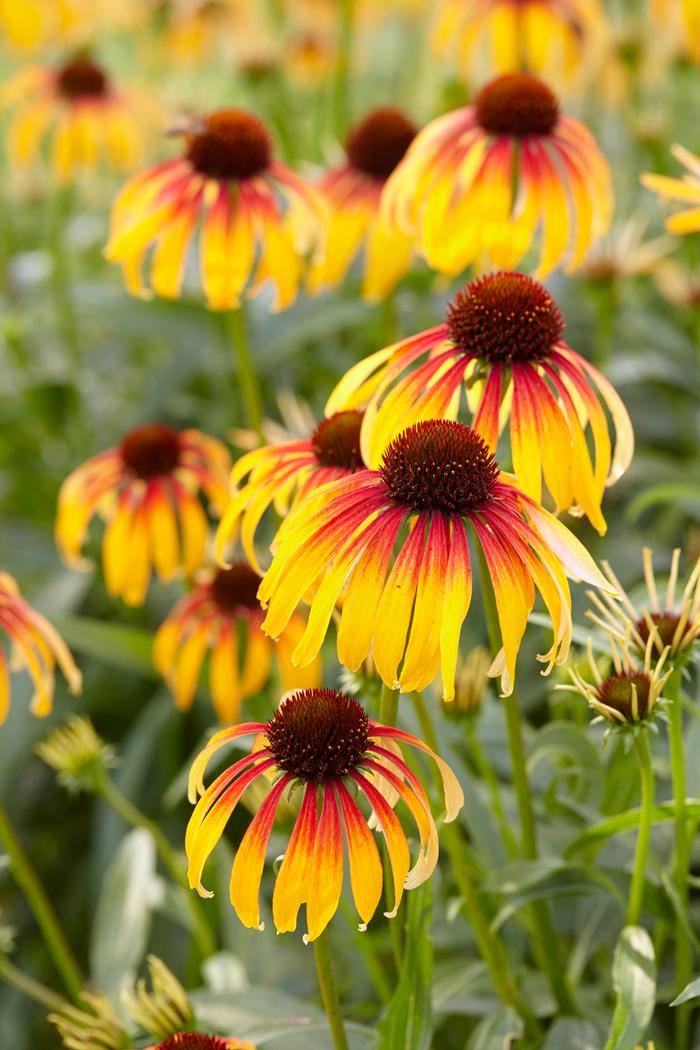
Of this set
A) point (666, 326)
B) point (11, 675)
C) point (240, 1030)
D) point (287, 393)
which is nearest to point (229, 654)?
point (240, 1030)

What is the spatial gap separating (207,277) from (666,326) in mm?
909

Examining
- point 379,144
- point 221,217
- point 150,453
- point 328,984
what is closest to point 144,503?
point 150,453

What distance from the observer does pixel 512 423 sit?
2.66 ft

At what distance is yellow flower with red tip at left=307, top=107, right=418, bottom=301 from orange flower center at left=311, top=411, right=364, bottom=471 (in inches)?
20.0

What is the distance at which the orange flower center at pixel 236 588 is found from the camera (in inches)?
50.5

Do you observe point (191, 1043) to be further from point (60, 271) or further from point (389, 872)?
point (60, 271)

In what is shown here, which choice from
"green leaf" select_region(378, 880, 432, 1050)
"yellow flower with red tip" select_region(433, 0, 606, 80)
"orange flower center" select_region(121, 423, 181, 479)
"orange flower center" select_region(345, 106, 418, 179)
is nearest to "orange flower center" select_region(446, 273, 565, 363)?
"green leaf" select_region(378, 880, 432, 1050)

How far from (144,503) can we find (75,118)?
91 centimetres

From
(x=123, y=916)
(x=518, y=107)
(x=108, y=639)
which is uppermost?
(x=518, y=107)

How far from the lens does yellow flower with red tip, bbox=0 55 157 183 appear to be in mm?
1989

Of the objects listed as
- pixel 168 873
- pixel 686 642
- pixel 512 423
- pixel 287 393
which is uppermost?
pixel 512 423

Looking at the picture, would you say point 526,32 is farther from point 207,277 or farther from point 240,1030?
point 240,1030

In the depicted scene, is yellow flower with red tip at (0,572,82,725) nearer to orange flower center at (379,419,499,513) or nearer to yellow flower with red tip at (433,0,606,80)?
orange flower center at (379,419,499,513)

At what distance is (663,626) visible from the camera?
82 centimetres
